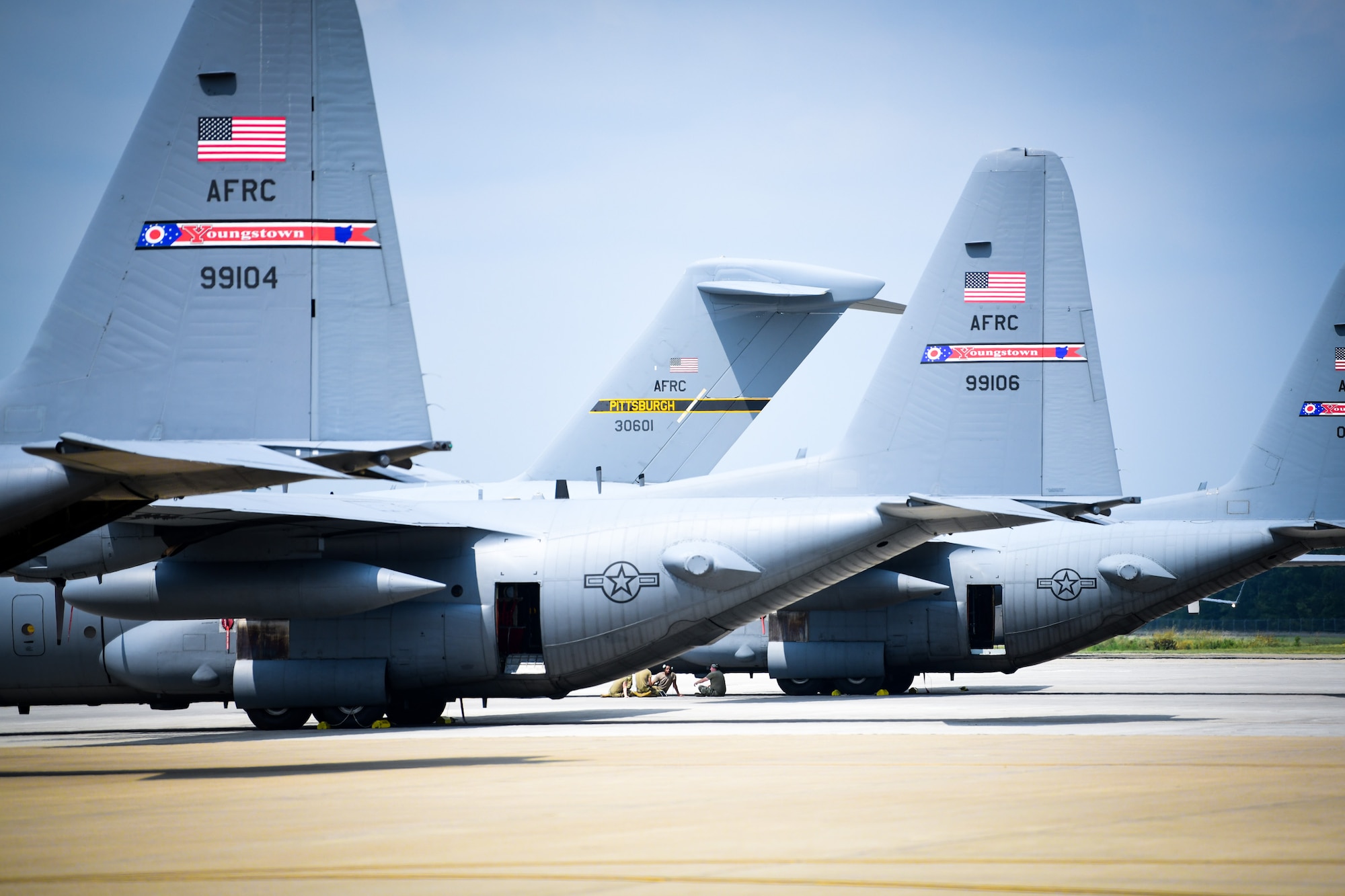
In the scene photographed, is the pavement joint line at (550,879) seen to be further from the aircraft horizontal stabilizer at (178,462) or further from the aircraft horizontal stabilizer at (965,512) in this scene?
the aircraft horizontal stabilizer at (965,512)

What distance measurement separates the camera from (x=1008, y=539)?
30.0 m

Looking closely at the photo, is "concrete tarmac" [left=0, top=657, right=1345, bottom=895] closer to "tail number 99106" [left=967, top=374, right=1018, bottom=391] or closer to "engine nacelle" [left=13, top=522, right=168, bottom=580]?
"engine nacelle" [left=13, top=522, right=168, bottom=580]

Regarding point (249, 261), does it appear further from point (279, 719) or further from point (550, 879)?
point (279, 719)

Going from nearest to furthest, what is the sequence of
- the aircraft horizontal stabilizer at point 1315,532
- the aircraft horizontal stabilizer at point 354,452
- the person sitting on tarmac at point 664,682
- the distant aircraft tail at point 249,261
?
the aircraft horizontal stabilizer at point 354,452
the distant aircraft tail at point 249,261
the aircraft horizontal stabilizer at point 1315,532
the person sitting on tarmac at point 664,682

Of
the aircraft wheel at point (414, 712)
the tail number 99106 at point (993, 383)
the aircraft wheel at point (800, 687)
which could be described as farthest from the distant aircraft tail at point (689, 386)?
the aircraft wheel at point (414, 712)

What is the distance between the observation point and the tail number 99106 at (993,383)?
23.2m

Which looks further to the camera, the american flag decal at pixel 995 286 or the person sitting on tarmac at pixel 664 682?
the person sitting on tarmac at pixel 664 682

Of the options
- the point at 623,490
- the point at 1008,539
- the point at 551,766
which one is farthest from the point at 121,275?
the point at 1008,539

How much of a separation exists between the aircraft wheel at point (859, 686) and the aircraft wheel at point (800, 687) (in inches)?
21.8

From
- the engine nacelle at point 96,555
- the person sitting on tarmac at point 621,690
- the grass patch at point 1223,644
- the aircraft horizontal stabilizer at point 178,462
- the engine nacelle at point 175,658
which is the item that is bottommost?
the grass patch at point 1223,644

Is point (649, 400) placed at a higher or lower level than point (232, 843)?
higher

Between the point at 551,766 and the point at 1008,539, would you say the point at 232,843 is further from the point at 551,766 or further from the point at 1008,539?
the point at 1008,539

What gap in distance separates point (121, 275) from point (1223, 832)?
11.7m

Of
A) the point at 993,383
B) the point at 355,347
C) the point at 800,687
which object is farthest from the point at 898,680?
the point at 355,347
